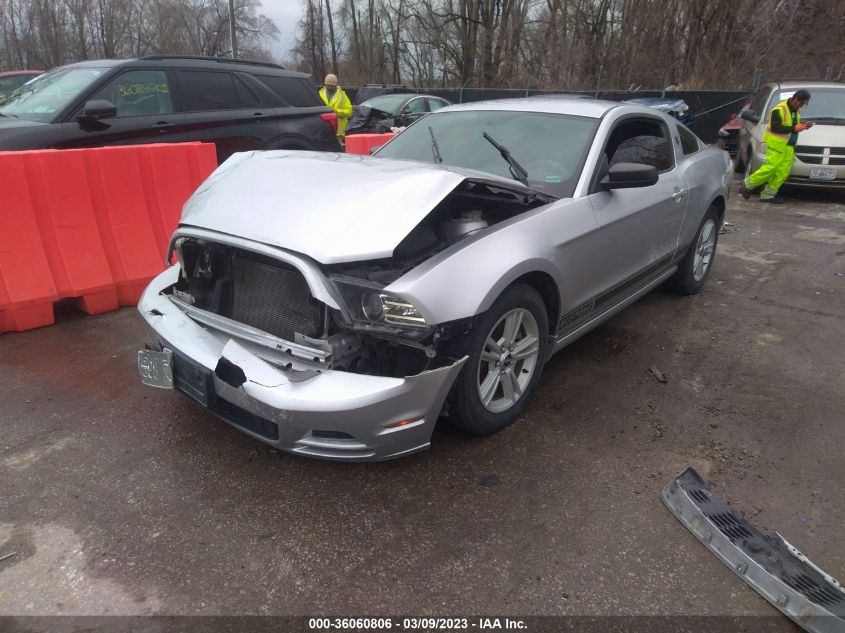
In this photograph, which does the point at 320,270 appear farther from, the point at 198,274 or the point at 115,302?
the point at 115,302

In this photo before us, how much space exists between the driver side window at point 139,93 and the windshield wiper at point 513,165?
4.18 metres

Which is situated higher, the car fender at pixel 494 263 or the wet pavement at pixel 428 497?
the car fender at pixel 494 263

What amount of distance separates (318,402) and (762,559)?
70.2 inches

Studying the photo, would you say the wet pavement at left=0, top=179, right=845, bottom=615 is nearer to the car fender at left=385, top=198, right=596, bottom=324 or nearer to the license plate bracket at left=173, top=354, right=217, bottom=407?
the license plate bracket at left=173, top=354, right=217, bottom=407

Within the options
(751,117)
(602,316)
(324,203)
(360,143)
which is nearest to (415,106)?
(751,117)

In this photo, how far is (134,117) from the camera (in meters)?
5.89

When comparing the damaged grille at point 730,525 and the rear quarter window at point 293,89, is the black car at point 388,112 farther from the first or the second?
the damaged grille at point 730,525

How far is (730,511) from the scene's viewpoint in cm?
252

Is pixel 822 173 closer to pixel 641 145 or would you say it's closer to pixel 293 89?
pixel 641 145

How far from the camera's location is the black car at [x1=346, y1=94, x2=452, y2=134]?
12062 mm

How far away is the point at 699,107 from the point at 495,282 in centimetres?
1817

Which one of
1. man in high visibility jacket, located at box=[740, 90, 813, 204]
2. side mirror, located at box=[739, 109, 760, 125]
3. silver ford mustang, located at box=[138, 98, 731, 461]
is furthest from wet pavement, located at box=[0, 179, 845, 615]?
side mirror, located at box=[739, 109, 760, 125]

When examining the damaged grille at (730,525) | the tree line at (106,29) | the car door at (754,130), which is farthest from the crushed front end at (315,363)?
the tree line at (106,29)

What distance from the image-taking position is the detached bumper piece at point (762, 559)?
6.55ft
